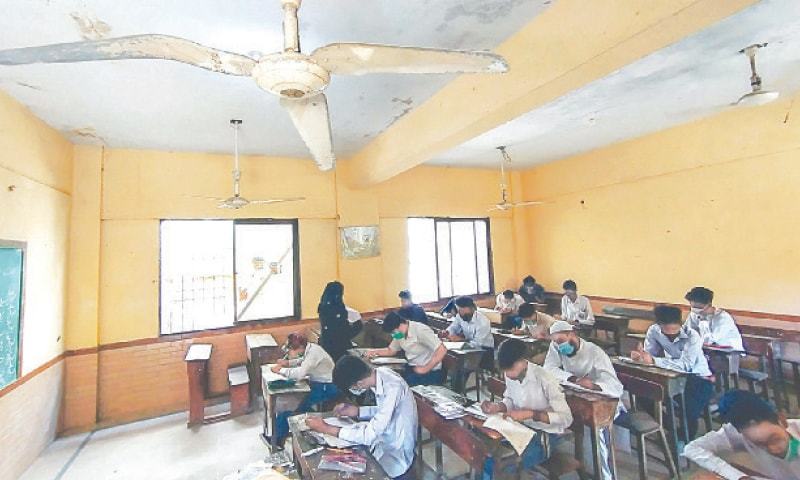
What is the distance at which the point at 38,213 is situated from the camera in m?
3.68

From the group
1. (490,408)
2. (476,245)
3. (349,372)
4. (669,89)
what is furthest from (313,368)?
(476,245)

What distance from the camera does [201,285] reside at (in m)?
5.06

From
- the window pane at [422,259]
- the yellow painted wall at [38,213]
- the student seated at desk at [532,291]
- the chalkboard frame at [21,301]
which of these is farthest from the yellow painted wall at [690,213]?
the chalkboard frame at [21,301]

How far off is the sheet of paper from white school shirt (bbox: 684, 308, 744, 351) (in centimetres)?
269

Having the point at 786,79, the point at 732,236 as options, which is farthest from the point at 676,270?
the point at 786,79

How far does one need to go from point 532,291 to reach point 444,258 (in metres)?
1.76

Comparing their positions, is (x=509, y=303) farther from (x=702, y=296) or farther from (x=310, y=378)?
(x=310, y=378)

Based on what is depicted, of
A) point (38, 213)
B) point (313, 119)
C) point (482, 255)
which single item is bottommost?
point (482, 255)

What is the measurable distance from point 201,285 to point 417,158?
Result: 3.34m

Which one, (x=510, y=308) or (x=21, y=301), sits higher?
(x=21, y=301)

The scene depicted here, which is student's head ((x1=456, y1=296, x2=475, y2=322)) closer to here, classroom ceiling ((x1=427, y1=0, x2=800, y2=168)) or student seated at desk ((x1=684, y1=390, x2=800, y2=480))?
classroom ceiling ((x1=427, y1=0, x2=800, y2=168))

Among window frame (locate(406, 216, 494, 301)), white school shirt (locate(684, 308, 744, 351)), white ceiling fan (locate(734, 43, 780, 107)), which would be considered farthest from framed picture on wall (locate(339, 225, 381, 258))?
white ceiling fan (locate(734, 43, 780, 107))

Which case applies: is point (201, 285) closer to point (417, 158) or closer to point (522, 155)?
point (417, 158)

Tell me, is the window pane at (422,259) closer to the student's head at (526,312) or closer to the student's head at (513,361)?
the student's head at (526,312)
